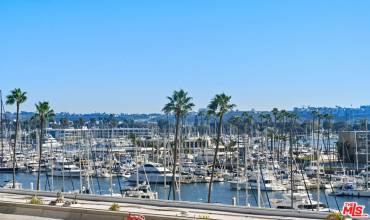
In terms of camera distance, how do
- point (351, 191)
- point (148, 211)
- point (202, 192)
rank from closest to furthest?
1. point (148, 211)
2. point (351, 191)
3. point (202, 192)

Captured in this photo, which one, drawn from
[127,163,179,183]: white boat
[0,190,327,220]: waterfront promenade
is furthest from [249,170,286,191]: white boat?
[0,190,327,220]: waterfront promenade

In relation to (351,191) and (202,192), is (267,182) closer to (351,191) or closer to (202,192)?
(202,192)

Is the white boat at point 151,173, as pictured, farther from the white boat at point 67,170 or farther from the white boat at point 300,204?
the white boat at point 300,204

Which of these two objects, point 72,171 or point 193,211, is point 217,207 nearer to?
point 193,211

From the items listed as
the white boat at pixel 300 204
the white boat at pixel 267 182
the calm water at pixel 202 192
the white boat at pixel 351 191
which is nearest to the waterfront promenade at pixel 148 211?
the white boat at pixel 300 204

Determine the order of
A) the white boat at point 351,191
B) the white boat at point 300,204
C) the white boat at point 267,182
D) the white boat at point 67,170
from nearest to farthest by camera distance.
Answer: the white boat at point 300,204 → the white boat at point 351,191 → the white boat at point 267,182 → the white boat at point 67,170

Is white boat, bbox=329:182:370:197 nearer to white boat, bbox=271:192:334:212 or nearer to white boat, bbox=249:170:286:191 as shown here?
white boat, bbox=249:170:286:191

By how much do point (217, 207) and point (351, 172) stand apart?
3518 inches

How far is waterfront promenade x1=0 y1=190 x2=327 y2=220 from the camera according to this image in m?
19.9

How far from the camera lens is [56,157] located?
137 metres

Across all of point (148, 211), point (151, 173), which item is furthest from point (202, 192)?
point (148, 211)

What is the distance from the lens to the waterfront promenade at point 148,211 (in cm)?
1988

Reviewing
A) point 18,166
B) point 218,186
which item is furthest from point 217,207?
point 18,166

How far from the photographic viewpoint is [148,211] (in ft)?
72.4
